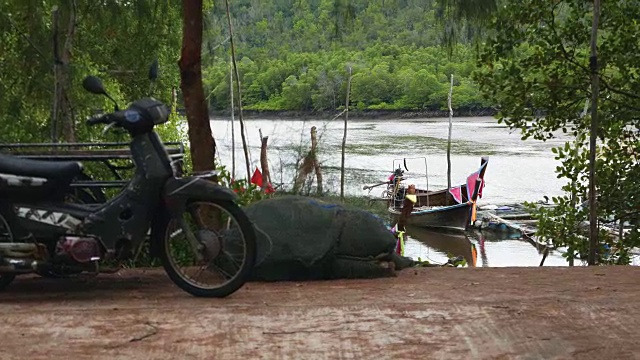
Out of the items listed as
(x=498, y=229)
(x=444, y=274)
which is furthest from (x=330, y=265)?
(x=498, y=229)

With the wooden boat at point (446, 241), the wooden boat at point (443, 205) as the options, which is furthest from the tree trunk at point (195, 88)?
the wooden boat at point (443, 205)

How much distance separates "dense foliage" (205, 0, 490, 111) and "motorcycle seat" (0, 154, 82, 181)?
3171 mm

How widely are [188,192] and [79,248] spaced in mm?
666

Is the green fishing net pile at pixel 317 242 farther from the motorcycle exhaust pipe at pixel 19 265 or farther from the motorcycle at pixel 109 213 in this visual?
the motorcycle exhaust pipe at pixel 19 265

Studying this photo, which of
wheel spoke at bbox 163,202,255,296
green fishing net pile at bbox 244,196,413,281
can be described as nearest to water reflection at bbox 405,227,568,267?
green fishing net pile at bbox 244,196,413,281

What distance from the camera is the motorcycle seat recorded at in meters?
5.20

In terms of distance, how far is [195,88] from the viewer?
7250 millimetres

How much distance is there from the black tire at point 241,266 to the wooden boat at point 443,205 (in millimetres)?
→ 26795

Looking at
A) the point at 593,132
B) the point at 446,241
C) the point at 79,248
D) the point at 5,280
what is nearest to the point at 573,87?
the point at 593,132

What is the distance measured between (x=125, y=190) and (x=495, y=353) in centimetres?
231

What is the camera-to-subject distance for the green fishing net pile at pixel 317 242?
20.0 feet

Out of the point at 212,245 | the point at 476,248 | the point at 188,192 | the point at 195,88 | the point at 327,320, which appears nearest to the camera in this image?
the point at 327,320

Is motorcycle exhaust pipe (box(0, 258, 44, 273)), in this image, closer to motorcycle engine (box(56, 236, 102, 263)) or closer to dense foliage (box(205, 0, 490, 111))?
motorcycle engine (box(56, 236, 102, 263))

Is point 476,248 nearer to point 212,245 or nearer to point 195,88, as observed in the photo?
point 195,88
